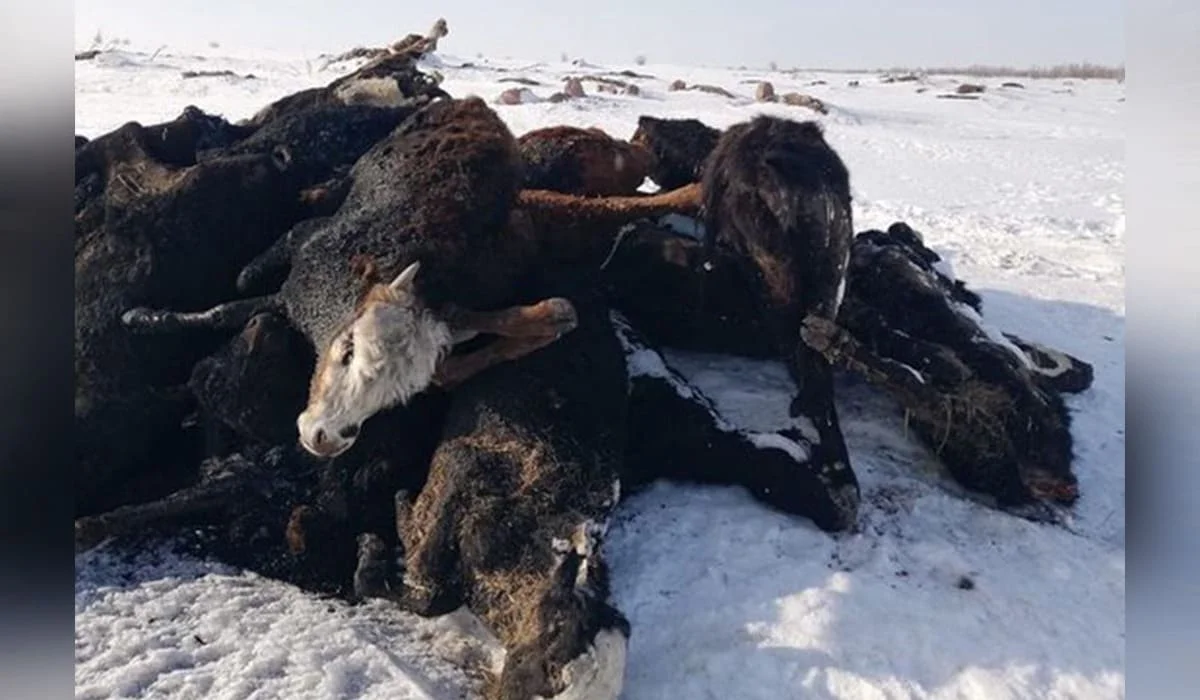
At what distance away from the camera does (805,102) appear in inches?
568

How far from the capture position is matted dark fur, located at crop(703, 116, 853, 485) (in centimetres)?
347

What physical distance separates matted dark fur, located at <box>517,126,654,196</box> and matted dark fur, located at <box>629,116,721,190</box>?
10cm

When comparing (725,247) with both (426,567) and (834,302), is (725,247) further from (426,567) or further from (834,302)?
(426,567)

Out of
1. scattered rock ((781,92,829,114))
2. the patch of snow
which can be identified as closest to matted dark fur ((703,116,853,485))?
the patch of snow

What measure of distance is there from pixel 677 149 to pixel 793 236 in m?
1.02

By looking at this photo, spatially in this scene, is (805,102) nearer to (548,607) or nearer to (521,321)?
(521,321)

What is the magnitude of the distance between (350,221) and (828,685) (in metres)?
2.01

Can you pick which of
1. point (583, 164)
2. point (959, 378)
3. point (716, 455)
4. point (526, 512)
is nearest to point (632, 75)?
point (583, 164)

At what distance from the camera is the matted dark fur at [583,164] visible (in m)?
4.06

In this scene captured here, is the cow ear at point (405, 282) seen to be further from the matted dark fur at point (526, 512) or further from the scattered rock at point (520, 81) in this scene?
the scattered rock at point (520, 81)

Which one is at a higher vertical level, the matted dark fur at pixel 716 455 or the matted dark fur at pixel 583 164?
the matted dark fur at pixel 583 164

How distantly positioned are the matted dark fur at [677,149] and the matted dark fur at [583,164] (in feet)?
0.32

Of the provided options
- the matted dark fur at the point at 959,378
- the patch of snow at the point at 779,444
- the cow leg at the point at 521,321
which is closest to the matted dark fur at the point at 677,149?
the matted dark fur at the point at 959,378

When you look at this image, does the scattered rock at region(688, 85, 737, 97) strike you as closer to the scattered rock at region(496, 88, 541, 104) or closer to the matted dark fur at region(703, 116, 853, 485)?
the scattered rock at region(496, 88, 541, 104)
